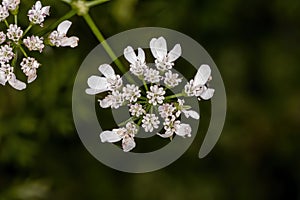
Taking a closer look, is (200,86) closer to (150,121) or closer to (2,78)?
(150,121)

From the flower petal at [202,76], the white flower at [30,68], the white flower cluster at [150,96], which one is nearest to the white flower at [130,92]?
the white flower cluster at [150,96]

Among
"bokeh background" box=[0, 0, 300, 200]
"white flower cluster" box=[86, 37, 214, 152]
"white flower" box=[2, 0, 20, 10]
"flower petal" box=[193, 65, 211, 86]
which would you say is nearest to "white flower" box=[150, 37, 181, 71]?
"white flower cluster" box=[86, 37, 214, 152]

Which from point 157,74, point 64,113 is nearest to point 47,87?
point 64,113

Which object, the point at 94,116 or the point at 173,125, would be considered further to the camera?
the point at 94,116

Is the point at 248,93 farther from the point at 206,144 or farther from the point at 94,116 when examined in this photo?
the point at 94,116

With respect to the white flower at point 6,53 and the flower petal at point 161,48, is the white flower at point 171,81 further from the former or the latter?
the white flower at point 6,53

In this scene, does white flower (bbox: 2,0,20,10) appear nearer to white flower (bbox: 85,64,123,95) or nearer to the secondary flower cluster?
the secondary flower cluster
